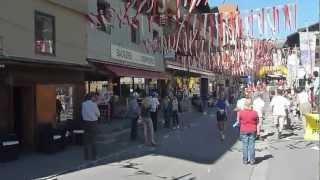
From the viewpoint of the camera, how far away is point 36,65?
58.2ft

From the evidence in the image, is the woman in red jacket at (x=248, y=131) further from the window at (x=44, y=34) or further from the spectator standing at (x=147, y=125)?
the window at (x=44, y=34)

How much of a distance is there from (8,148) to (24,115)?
9.03 ft

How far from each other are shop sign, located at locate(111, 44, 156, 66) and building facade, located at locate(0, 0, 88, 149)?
6482mm

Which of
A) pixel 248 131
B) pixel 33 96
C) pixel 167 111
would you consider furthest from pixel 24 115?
pixel 167 111

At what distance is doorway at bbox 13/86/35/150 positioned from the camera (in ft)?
61.9

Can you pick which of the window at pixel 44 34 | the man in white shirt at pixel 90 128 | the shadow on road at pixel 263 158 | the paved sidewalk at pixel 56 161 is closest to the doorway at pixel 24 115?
the paved sidewalk at pixel 56 161

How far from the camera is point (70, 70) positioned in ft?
68.4

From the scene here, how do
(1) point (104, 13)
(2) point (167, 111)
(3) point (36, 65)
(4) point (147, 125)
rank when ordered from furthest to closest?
(2) point (167, 111), (1) point (104, 13), (4) point (147, 125), (3) point (36, 65)

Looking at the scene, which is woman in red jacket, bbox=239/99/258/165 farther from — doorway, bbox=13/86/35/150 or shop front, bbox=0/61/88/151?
doorway, bbox=13/86/35/150

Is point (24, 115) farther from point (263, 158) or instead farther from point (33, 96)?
point (263, 158)

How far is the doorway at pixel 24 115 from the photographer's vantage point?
18.9 m

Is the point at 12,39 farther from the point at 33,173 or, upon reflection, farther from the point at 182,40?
the point at 182,40

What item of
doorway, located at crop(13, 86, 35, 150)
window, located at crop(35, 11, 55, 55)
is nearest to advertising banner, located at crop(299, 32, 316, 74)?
window, located at crop(35, 11, 55, 55)

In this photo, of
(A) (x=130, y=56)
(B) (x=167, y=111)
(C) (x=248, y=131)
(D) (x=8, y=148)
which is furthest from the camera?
(A) (x=130, y=56)
